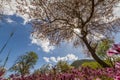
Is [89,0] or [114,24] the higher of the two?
[89,0]

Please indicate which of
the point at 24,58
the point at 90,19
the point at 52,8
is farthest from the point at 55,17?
the point at 24,58

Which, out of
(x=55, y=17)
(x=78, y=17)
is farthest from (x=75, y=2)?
(x=55, y=17)

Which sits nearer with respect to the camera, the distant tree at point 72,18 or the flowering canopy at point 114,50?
the flowering canopy at point 114,50

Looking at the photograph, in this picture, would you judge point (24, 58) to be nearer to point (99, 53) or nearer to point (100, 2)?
point (99, 53)

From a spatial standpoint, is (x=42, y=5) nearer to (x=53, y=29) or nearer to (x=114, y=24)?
(x=53, y=29)

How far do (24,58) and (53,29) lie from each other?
28133 mm

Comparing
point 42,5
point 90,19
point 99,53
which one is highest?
point 42,5

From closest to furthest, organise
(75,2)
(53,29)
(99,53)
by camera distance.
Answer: (75,2)
(53,29)
(99,53)

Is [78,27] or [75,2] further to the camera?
[78,27]

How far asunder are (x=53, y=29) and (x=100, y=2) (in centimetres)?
622

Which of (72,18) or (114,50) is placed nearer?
(114,50)

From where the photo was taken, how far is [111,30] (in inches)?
1312

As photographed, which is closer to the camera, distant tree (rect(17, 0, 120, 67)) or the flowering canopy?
the flowering canopy

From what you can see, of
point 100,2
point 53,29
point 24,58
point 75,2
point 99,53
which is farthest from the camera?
point 24,58
